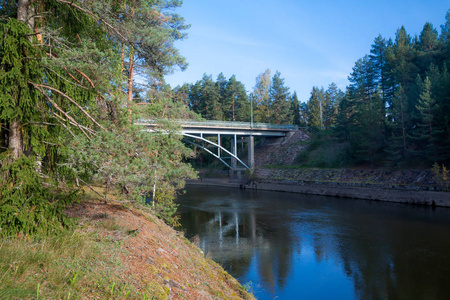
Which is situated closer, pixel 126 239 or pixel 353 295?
pixel 126 239

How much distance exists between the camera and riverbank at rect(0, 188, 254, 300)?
3.03 meters

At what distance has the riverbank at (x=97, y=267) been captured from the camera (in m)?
3.03

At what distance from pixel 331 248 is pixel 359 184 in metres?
14.3

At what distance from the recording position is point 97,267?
367 cm

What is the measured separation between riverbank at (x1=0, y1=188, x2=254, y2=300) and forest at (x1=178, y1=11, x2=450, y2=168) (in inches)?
312

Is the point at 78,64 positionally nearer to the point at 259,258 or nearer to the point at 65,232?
the point at 65,232

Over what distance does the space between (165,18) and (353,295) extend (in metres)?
11.0

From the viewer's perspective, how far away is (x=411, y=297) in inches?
321

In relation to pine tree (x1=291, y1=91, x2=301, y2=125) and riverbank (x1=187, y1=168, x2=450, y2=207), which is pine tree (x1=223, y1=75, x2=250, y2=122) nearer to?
pine tree (x1=291, y1=91, x2=301, y2=125)

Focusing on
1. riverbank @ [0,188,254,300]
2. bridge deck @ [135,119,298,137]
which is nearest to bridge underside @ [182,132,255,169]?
bridge deck @ [135,119,298,137]

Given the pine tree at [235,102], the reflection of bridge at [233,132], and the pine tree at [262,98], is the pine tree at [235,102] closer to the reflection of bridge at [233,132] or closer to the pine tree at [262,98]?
the pine tree at [262,98]

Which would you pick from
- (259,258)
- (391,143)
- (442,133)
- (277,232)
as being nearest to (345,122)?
(391,143)

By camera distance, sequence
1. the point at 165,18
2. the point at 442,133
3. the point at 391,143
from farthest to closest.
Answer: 1. the point at 391,143
2. the point at 442,133
3. the point at 165,18

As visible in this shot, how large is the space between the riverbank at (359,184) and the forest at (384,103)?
5.50 ft
